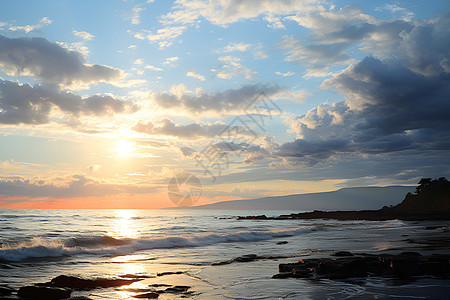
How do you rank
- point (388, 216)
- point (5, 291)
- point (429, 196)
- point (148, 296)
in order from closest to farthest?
point (148, 296)
point (5, 291)
point (388, 216)
point (429, 196)

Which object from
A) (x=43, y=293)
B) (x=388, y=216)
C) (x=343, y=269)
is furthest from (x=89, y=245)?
(x=388, y=216)

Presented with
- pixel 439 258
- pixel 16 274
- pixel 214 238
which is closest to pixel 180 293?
pixel 16 274

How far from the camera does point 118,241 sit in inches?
1042

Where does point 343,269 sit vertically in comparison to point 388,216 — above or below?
above

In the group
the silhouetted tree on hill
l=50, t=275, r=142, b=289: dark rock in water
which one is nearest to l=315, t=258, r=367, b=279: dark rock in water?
l=50, t=275, r=142, b=289: dark rock in water

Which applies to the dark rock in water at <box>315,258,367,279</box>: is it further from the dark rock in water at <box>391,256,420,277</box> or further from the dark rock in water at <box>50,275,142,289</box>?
the dark rock in water at <box>50,275,142,289</box>

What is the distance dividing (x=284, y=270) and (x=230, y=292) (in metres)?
3.83

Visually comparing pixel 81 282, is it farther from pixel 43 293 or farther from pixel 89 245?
pixel 89 245

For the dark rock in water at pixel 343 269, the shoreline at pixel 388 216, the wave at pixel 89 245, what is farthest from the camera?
the shoreline at pixel 388 216

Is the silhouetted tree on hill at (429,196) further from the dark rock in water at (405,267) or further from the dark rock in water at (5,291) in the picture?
the dark rock in water at (5,291)

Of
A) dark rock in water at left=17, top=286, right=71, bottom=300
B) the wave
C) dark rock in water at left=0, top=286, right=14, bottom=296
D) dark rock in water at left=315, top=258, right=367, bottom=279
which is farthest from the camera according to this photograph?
the wave

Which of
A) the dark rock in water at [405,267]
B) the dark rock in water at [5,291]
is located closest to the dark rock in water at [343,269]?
the dark rock in water at [405,267]

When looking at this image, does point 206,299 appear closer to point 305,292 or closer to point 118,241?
point 305,292

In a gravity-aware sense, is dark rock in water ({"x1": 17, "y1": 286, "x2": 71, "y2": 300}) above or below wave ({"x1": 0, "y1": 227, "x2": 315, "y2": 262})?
above
